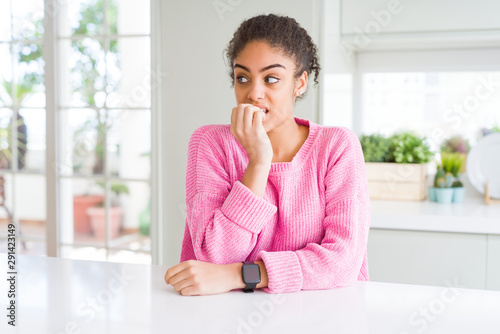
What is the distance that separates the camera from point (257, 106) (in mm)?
1233

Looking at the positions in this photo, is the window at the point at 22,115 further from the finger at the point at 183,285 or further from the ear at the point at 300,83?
the finger at the point at 183,285

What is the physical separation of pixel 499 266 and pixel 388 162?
0.71 m

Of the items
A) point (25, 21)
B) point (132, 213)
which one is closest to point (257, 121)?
point (132, 213)

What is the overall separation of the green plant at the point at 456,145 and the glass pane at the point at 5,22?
2.51m

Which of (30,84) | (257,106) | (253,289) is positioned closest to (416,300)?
(253,289)

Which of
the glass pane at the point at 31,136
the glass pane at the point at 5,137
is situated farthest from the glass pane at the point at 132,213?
the glass pane at the point at 5,137

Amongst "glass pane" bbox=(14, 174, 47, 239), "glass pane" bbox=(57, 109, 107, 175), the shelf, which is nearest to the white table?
the shelf

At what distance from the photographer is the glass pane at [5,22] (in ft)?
9.70

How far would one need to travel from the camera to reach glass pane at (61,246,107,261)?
2.71 m

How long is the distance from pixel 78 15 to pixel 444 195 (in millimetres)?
2013

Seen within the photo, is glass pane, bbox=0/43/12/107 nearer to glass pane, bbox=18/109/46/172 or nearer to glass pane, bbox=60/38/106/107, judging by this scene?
glass pane, bbox=18/109/46/172

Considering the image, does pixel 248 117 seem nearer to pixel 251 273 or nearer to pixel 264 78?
pixel 264 78

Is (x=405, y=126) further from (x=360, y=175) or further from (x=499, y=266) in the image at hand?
(x=360, y=175)

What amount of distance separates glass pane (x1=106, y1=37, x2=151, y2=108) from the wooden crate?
118cm
